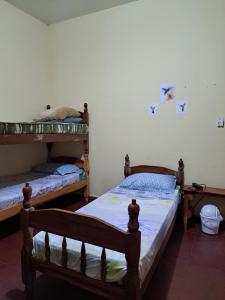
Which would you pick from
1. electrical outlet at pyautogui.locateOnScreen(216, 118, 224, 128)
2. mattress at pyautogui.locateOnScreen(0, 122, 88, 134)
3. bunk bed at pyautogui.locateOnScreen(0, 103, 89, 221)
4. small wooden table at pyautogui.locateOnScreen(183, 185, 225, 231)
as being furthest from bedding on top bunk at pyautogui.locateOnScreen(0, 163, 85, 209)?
electrical outlet at pyautogui.locateOnScreen(216, 118, 224, 128)

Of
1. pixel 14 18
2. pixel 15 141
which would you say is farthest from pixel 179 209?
pixel 14 18

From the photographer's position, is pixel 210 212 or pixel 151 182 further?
pixel 151 182

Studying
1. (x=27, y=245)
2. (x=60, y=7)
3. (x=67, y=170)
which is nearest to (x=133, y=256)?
(x=27, y=245)

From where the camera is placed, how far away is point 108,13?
11.7 ft

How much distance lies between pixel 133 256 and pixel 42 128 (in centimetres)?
217

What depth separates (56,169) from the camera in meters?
3.65

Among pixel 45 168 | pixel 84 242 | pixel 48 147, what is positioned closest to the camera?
pixel 84 242

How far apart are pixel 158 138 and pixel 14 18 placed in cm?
272

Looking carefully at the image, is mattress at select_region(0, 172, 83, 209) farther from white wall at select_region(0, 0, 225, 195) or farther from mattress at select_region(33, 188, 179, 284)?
mattress at select_region(33, 188, 179, 284)

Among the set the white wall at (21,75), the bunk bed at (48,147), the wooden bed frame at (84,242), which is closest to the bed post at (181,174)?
the bunk bed at (48,147)

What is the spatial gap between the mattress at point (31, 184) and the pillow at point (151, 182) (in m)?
0.88

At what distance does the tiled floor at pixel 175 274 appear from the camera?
179 cm

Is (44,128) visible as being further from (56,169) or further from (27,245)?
(27,245)

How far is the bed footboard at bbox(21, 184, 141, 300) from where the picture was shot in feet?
4.37
